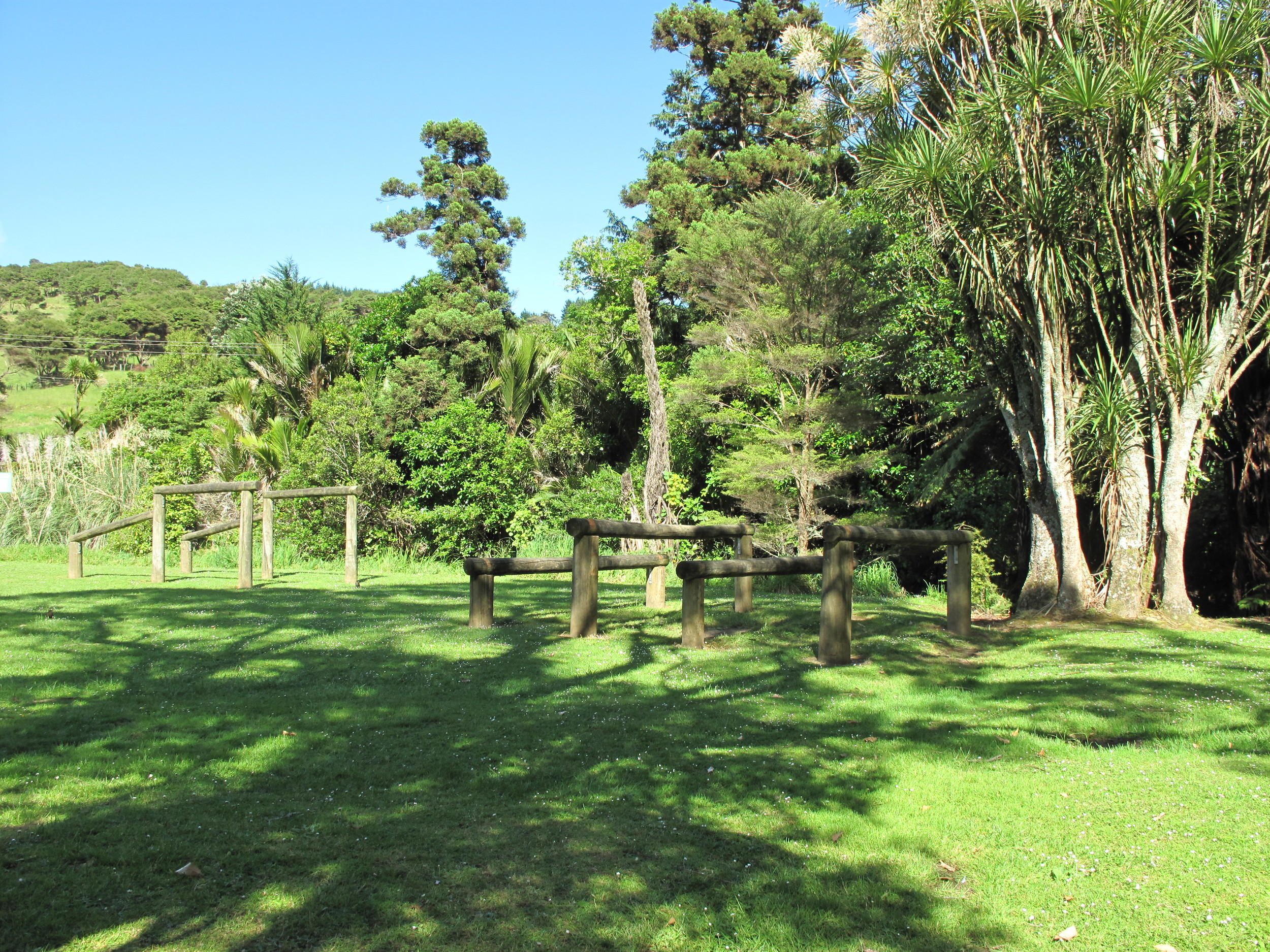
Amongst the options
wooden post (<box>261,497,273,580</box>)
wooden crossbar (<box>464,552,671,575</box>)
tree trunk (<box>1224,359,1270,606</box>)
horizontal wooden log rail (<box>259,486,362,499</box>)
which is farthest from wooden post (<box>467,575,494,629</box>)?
tree trunk (<box>1224,359,1270,606</box>)

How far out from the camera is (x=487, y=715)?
5.92 m

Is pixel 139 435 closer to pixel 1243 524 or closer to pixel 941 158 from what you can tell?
pixel 941 158

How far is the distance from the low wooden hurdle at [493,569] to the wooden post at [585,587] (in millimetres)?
197

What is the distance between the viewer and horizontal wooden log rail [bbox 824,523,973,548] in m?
7.73

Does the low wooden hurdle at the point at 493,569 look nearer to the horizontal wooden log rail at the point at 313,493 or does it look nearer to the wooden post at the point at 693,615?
the wooden post at the point at 693,615

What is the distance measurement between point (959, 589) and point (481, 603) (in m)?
4.75

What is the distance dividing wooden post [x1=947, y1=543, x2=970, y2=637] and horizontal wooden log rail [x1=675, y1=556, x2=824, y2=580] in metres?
1.75

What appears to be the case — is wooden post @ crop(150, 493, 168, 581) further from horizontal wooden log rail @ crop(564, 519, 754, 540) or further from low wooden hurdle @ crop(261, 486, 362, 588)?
horizontal wooden log rail @ crop(564, 519, 754, 540)

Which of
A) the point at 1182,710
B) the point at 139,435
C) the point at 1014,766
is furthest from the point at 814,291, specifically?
the point at 139,435

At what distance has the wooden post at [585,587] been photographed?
873 centimetres

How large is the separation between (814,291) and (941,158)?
8667mm

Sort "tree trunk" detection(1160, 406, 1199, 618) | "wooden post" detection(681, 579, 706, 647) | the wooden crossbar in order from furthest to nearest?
"tree trunk" detection(1160, 406, 1199, 618)
the wooden crossbar
"wooden post" detection(681, 579, 706, 647)

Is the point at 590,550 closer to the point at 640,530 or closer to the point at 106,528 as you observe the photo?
the point at 640,530

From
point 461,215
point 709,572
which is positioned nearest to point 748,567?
point 709,572
